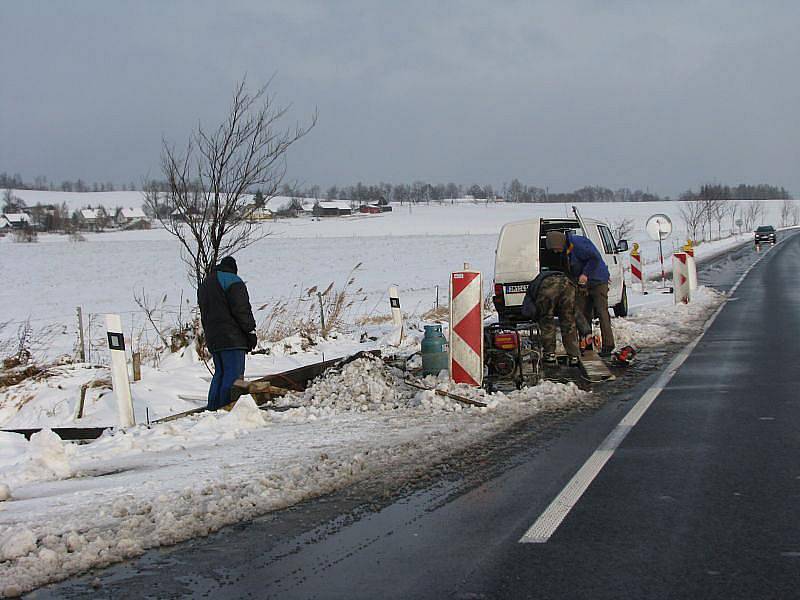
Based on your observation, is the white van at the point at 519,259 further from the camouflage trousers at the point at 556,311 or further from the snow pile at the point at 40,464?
the snow pile at the point at 40,464

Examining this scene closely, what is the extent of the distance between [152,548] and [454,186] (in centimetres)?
18061

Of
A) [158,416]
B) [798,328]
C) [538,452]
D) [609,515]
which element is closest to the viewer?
[609,515]

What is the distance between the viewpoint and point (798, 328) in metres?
15.0

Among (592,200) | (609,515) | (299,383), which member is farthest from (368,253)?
(592,200)

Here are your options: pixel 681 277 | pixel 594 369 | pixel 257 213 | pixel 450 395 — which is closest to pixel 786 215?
pixel 681 277

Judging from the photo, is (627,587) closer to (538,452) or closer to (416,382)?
(538,452)

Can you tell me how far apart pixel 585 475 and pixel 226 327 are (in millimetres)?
4244

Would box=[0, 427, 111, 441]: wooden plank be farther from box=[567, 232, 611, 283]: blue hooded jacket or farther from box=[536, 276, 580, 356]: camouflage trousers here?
box=[567, 232, 611, 283]: blue hooded jacket

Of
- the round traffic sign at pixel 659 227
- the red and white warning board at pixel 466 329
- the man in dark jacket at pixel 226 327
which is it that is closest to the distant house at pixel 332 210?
the round traffic sign at pixel 659 227

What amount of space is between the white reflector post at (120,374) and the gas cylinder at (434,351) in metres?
3.45

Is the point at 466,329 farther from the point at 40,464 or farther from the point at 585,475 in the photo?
the point at 40,464

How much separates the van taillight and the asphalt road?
2799 millimetres

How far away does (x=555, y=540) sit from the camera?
436cm

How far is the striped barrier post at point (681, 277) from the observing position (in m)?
19.6
